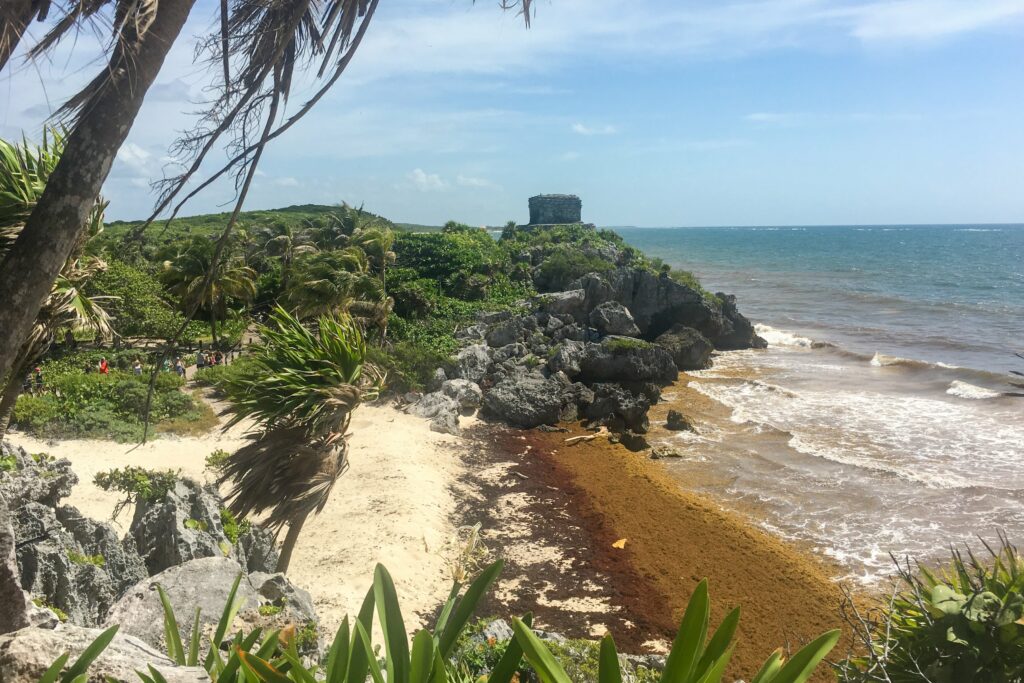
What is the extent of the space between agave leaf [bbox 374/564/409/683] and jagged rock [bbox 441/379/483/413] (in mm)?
17867

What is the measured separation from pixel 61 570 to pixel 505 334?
19.6 meters

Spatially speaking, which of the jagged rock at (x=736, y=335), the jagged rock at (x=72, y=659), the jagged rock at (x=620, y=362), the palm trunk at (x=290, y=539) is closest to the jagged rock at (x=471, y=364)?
the jagged rock at (x=620, y=362)

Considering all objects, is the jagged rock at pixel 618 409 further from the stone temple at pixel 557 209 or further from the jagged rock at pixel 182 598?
the stone temple at pixel 557 209

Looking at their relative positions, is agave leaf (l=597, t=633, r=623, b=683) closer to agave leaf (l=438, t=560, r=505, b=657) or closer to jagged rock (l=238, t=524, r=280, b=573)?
agave leaf (l=438, t=560, r=505, b=657)

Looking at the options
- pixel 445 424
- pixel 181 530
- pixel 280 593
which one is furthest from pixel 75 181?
pixel 445 424

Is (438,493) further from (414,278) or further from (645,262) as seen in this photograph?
(645,262)

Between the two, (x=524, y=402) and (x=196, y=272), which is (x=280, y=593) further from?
(x=196, y=272)

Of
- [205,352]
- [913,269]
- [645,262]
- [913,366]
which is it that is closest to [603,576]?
[205,352]

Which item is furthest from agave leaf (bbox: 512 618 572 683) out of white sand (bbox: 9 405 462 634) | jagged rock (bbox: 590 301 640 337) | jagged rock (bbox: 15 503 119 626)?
jagged rock (bbox: 590 301 640 337)

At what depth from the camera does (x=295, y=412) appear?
765 centimetres

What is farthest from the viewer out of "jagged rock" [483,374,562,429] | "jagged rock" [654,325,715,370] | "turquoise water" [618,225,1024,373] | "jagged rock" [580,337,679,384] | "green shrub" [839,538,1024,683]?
"turquoise water" [618,225,1024,373]

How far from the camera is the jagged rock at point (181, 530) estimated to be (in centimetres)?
780

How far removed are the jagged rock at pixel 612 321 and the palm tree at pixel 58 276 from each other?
21.1 m

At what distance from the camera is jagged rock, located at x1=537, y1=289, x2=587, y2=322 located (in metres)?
27.6
